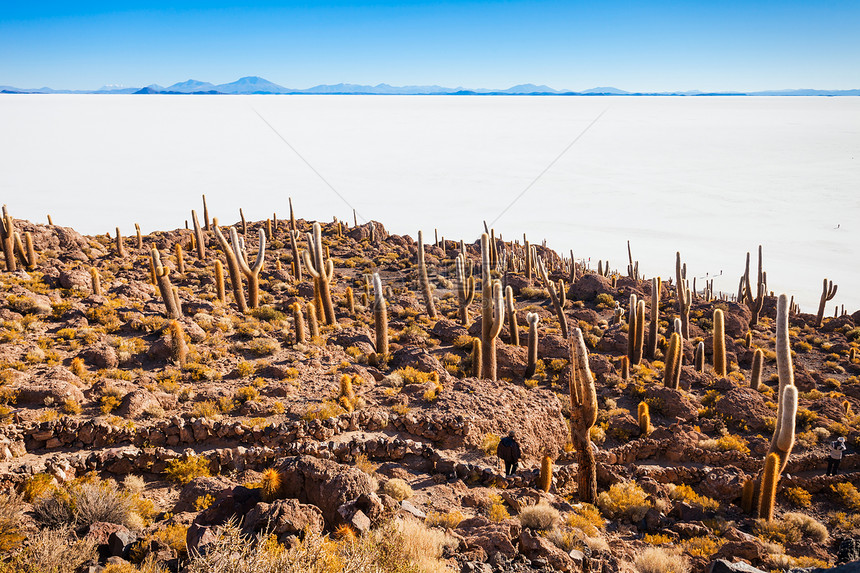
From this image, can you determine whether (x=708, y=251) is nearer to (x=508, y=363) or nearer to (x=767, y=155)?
(x=508, y=363)

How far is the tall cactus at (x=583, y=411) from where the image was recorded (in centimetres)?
998

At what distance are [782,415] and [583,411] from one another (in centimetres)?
381

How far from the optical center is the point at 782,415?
10141 mm

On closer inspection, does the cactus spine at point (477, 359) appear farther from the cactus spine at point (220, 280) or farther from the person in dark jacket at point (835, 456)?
the cactus spine at point (220, 280)

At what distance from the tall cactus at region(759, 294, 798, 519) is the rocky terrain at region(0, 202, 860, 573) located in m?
0.15

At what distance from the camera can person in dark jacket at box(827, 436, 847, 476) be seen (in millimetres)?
12680

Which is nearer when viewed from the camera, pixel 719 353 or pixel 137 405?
pixel 137 405

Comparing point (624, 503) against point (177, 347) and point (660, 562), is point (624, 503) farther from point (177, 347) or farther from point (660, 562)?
point (177, 347)

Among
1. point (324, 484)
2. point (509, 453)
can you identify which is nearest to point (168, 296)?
point (324, 484)

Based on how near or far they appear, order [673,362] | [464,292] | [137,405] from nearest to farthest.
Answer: [137,405]
[673,362]
[464,292]

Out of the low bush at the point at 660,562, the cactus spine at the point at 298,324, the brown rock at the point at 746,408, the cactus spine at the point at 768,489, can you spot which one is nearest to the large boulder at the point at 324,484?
the low bush at the point at 660,562

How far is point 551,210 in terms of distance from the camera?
244 feet

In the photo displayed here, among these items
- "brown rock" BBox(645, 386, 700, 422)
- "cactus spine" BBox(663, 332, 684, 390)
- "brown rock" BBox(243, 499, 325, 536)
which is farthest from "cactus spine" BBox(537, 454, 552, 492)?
"cactus spine" BBox(663, 332, 684, 390)

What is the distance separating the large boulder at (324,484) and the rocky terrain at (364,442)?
0.03 metres
